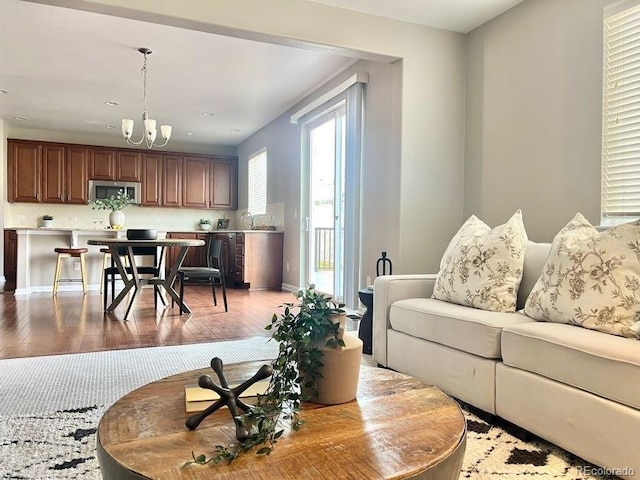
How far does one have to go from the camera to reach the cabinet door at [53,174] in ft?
26.3

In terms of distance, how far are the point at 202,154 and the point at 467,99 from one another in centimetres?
631

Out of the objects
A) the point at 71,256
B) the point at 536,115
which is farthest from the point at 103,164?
the point at 536,115

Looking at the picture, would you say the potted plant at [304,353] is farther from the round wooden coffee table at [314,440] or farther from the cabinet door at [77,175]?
the cabinet door at [77,175]

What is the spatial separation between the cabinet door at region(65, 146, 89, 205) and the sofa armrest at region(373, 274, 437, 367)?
23.2 feet

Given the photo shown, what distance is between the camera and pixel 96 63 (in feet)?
16.0

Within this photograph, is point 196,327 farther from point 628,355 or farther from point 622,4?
point 622,4

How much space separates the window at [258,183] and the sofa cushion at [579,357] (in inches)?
241

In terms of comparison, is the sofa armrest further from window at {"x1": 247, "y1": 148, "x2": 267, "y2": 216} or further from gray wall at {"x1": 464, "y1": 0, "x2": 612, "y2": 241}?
window at {"x1": 247, "y1": 148, "x2": 267, "y2": 216}

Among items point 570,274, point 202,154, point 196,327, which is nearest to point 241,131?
point 202,154

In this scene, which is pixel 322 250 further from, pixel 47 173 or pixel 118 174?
pixel 47 173

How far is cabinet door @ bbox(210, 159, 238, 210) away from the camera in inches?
360

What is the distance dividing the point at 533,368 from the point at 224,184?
26.4 ft

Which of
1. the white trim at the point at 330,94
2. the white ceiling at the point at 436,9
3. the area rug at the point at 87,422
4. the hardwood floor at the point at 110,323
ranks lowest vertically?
the hardwood floor at the point at 110,323

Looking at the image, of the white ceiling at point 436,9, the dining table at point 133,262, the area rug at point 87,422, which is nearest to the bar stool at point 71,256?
the dining table at point 133,262
